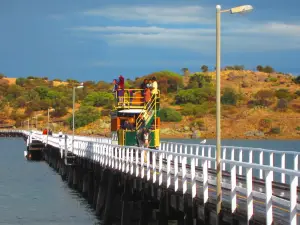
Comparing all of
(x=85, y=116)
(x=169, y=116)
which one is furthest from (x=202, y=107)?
(x=85, y=116)

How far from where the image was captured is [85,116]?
14150 cm

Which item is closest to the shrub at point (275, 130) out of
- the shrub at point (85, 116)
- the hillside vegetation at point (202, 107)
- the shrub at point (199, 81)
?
the hillside vegetation at point (202, 107)

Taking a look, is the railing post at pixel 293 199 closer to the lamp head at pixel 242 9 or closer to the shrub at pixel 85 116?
the lamp head at pixel 242 9

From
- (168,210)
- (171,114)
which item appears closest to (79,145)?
(168,210)

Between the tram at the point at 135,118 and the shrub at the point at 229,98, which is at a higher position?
the shrub at the point at 229,98

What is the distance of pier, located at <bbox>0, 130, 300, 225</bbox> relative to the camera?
15328 millimetres

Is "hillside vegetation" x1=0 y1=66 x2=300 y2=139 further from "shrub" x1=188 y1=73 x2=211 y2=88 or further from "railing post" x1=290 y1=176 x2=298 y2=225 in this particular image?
"railing post" x1=290 y1=176 x2=298 y2=225

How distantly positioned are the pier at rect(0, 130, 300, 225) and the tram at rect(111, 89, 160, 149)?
4.31 feet

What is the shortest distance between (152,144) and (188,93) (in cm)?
11643

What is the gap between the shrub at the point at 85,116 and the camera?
458 feet

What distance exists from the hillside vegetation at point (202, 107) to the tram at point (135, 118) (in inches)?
3362

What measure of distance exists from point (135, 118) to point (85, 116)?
10516 cm

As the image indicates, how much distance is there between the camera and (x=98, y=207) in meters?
35.8

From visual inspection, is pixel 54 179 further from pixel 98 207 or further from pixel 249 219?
pixel 249 219
